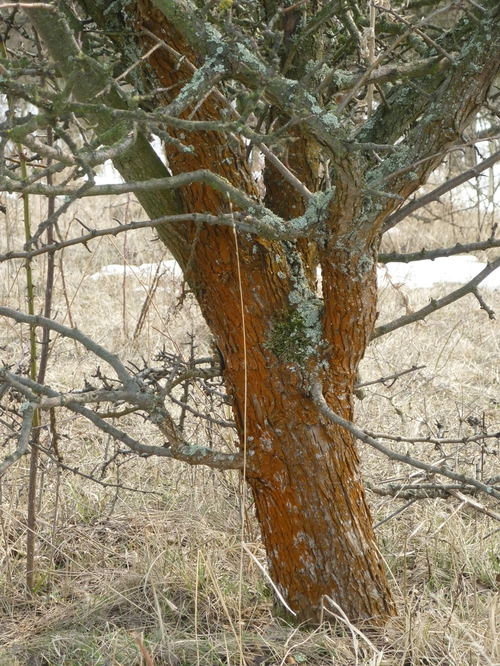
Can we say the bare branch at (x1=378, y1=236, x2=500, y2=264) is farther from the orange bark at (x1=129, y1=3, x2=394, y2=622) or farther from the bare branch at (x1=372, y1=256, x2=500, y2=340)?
the orange bark at (x1=129, y1=3, x2=394, y2=622)

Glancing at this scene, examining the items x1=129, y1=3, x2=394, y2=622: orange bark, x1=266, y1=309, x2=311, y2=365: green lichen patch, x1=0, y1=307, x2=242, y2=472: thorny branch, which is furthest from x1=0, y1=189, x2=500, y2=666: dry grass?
x1=266, y1=309, x2=311, y2=365: green lichen patch

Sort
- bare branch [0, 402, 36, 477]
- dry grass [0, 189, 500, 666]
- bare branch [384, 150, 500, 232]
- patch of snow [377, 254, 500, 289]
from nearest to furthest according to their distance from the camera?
bare branch [0, 402, 36, 477] → bare branch [384, 150, 500, 232] → dry grass [0, 189, 500, 666] → patch of snow [377, 254, 500, 289]

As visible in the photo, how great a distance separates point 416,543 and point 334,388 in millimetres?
1105

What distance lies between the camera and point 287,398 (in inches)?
71.4

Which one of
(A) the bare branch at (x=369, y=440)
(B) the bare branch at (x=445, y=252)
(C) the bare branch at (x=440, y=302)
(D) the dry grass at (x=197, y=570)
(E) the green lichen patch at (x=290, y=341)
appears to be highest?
(B) the bare branch at (x=445, y=252)

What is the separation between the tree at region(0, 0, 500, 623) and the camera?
4.98 ft

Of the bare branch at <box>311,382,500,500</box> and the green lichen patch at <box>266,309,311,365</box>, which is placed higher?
the green lichen patch at <box>266,309,311,365</box>

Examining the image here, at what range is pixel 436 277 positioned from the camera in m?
6.30

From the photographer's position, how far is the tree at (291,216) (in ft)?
4.98

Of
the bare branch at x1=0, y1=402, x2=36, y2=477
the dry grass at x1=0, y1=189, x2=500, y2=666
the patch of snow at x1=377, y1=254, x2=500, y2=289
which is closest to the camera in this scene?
the bare branch at x1=0, y1=402, x2=36, y2=477

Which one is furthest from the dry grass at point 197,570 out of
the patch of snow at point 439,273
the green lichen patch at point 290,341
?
the patch of snow at point 439,273

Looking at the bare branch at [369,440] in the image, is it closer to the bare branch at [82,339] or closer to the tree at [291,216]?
the tree at [291,216]

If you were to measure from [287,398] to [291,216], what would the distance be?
513mm

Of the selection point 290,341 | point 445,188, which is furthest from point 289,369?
point 445,188
